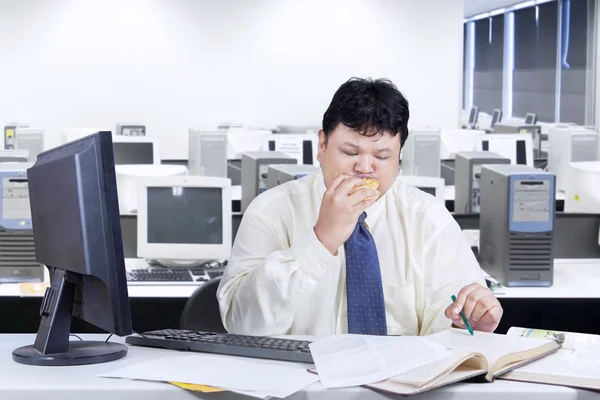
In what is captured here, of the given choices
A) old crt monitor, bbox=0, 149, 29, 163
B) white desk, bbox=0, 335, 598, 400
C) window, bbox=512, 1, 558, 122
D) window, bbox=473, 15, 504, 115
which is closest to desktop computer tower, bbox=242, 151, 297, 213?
old crt monitor, bbox=0, 149, 29, 163

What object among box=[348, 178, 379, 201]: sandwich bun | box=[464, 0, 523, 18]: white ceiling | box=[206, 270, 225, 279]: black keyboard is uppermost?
box=[464, 0, 523, 18]: white ceiling

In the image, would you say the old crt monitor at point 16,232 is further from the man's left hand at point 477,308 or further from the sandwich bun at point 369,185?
the man's left hand at point 477,308

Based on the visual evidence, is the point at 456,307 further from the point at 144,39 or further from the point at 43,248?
the point at 144,39

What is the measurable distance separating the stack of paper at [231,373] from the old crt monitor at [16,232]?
2.27 metres

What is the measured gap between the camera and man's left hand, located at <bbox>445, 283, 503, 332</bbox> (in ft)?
6.50

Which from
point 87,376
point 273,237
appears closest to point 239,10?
point 273,237

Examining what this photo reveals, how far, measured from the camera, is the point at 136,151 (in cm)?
647

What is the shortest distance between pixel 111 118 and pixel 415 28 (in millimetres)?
3353

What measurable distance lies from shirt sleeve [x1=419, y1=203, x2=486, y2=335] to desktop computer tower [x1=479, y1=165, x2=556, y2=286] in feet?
4.77

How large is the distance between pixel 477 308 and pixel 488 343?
0.80 ft

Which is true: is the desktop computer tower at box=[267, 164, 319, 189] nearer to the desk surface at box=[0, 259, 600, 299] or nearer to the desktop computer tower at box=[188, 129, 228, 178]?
the desk surface at box=[0, 259, 600, 299]

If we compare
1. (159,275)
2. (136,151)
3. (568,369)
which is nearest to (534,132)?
(136,151)

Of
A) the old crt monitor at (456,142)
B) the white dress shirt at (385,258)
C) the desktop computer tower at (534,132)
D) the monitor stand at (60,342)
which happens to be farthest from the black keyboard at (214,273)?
the desktop computer tower at (534,132)

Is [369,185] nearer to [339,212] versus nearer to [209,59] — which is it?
[339,212]
